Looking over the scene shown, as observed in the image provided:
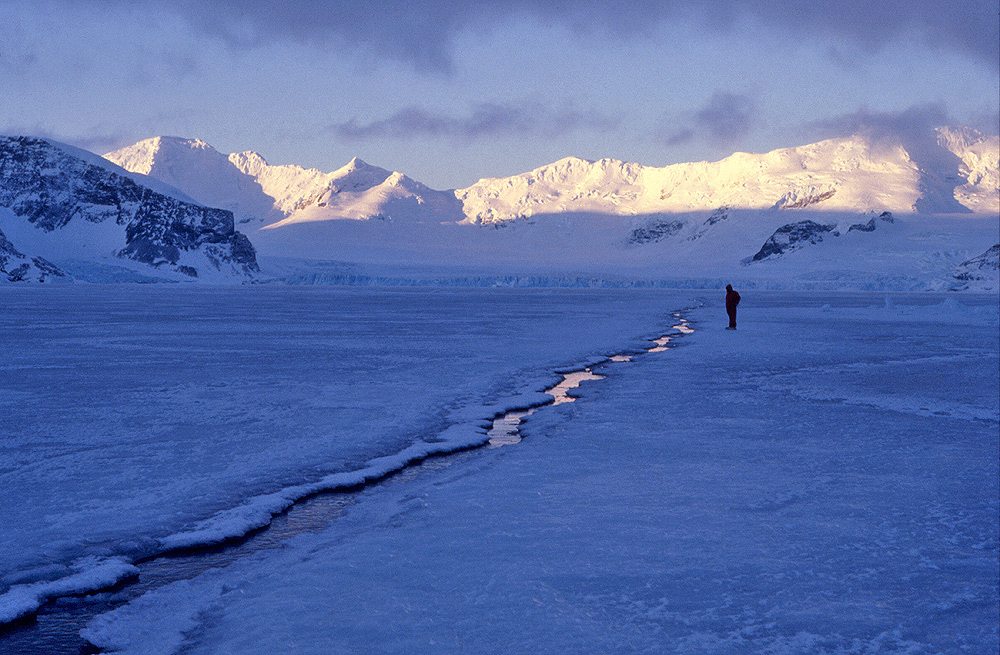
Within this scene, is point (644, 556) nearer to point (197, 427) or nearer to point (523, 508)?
point (523, 508)

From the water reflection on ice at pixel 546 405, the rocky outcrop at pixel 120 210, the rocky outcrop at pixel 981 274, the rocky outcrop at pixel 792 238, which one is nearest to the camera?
the water reflection on ice at pixel 546 405

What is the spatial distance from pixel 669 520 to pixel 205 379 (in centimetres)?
799

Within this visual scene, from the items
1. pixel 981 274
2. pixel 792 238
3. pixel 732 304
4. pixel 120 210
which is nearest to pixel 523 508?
pixel 732 304

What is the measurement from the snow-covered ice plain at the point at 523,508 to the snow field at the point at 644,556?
0.02 metres

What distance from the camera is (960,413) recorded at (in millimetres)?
9055

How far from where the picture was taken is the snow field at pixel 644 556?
138 inches

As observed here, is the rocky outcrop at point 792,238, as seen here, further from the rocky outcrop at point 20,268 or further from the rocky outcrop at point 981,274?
the rocky outcrop at point 20,268

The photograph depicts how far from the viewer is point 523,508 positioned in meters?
5.29

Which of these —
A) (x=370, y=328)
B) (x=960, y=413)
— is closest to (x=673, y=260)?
(x=370, y=328)

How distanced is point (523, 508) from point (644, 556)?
3.53 feet

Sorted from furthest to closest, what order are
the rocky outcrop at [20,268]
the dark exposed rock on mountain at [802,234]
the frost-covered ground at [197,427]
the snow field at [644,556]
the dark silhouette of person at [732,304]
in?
the dark exposed rock on mountain at [802,234]
the rocky outcrop at [20,268]
the dark silhouette of person at [732,304]
the frost-covered ground at [197,427]
the snow field at [644,556]

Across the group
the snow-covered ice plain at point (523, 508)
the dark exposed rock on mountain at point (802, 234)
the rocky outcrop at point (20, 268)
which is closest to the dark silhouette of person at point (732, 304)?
the snow-covered ice plain at point (523, 508)

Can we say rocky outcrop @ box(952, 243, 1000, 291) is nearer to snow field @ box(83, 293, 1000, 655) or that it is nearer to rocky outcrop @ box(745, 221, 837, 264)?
rocky outcrop @ box(745, 221, 837, 264)

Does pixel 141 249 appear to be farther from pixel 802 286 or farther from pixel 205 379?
pixel 205 379
